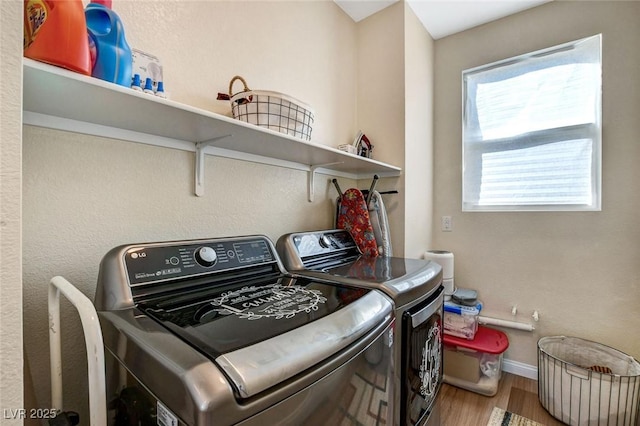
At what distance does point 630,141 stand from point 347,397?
2.31 metres

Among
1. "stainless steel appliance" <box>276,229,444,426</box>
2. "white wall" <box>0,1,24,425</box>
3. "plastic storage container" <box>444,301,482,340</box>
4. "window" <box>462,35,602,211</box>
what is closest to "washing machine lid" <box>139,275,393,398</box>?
"stainless steel appliance" <box>276,229,444,426</box>

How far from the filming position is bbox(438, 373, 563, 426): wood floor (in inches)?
65.6

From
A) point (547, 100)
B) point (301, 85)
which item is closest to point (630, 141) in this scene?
point (547, 100)

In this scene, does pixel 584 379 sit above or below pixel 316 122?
below

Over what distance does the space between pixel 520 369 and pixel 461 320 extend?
65 cm

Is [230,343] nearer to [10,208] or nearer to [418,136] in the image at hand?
[10,208]

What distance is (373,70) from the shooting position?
2115 millimetres

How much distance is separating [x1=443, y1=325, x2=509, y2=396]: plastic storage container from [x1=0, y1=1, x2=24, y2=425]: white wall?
2.13 metres

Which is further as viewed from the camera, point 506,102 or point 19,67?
point 506,102

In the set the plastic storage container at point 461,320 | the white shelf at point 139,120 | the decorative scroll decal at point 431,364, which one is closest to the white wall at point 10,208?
the white shelf at point 139,120

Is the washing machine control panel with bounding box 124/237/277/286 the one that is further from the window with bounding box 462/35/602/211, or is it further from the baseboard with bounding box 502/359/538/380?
the baseboard with bounding box 502/359/538/380

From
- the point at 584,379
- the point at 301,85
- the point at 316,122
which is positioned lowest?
the point at 584,379

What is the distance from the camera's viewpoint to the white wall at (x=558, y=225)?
1.77m

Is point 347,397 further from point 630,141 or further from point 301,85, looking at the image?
point 630,141
